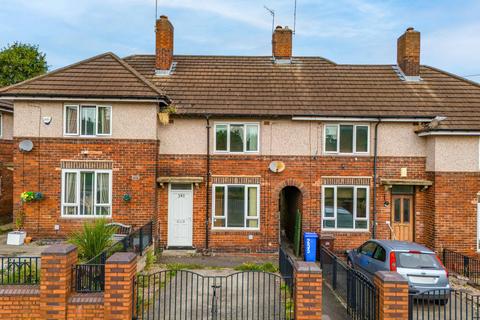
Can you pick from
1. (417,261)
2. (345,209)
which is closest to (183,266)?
(345,209)

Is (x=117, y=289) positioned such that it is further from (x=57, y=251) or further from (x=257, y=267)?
(x=257, y=267)

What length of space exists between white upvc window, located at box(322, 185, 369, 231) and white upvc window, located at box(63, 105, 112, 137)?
28.7 ft

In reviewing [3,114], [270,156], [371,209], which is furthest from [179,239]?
[3,114]

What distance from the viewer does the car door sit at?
33.8ft

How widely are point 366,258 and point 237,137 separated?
655 cm

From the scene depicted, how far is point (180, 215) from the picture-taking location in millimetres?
14086

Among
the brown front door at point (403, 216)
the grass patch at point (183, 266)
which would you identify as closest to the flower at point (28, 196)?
the grass patch at point (183, 266)

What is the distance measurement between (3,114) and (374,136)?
56.4ft

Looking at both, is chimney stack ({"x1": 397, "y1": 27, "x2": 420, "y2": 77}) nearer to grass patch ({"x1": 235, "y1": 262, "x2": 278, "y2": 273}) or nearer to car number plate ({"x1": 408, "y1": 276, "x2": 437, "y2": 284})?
car number plate ({"x1": 408, "y1": 276, "x2": 437, "y2": 284})

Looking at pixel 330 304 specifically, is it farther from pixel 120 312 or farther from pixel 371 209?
pixel 371 209

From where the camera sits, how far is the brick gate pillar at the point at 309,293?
21.8ft

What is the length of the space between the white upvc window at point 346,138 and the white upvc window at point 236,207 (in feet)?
11.1

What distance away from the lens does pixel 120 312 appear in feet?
21.8

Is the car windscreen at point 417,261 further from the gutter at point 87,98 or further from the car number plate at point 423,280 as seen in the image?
the gutter at point 87,98
